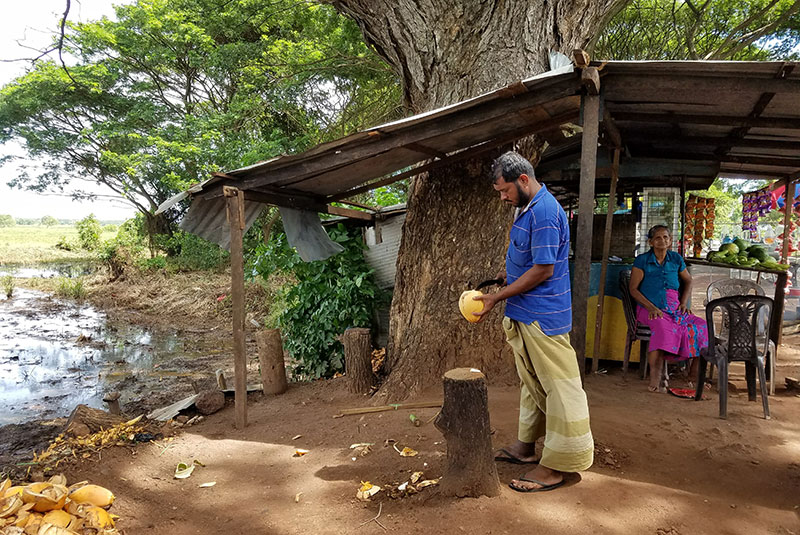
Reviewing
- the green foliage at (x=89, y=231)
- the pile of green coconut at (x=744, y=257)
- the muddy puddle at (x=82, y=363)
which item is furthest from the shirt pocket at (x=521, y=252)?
the green foliage at (x=89, y=231)

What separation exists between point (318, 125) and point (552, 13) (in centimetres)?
1021

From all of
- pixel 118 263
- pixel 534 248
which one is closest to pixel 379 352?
pixel 534 248

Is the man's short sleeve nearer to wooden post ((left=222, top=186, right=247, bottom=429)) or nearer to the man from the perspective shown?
the man

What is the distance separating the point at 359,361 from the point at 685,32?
971 cm

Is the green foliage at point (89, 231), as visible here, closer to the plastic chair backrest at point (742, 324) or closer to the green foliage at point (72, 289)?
the green foliage at point (72, 289)

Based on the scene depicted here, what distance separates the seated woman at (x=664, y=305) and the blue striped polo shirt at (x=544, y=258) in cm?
275

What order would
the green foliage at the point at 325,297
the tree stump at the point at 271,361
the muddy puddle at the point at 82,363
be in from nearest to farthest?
the tree stump at the point at 271,361 → the green foliage at the point at 325,297 → the muddy puddle at the point at 82,363

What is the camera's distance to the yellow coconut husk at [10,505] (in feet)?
8.21

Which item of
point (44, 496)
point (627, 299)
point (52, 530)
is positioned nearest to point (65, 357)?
point (44, 496)

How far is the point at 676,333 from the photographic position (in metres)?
4.93

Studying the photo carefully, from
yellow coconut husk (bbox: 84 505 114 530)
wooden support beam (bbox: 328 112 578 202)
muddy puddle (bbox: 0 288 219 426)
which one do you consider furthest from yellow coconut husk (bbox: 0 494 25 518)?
muddy puddle (bbox: 0 288 219 426)

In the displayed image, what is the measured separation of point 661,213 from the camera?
254 inches

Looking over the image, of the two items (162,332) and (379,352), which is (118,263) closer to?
(162,332)

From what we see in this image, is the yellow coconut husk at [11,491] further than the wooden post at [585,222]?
No
